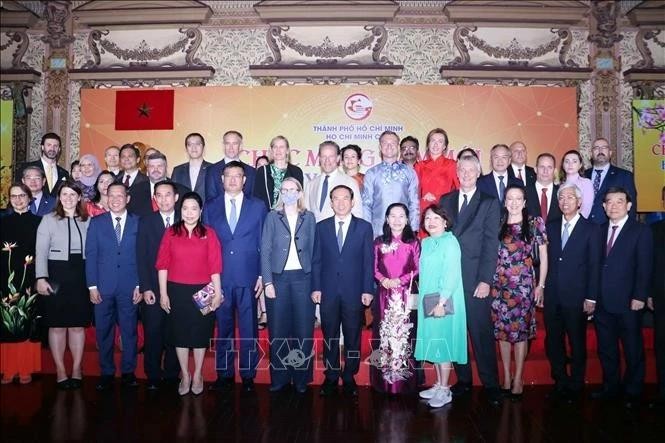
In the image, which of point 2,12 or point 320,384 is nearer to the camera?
point 320,384

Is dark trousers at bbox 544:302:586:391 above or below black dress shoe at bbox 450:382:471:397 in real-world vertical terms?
above

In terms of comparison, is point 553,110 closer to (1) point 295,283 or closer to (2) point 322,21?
(2) point 322,21

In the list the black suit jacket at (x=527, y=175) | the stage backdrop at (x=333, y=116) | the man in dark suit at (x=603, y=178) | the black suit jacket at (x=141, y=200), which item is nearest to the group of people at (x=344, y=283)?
the black suit jacket at (x=141, y=200)

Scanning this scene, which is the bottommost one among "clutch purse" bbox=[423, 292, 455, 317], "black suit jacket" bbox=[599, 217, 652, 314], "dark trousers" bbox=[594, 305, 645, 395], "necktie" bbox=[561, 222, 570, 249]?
"dark trousers" bbox=[594, 305, 645, 395]

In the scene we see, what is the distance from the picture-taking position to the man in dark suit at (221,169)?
466 cm

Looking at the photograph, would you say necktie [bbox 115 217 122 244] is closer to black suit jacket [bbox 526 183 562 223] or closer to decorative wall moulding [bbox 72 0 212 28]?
black suit jacket [bbox 526 183 562 223]

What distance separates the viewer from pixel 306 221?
3949mm

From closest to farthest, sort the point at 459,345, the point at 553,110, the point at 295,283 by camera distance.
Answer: the point at 459,345 → the point at 295,283 → the point at 553,110

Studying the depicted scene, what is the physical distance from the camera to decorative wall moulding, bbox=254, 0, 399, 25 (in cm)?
685

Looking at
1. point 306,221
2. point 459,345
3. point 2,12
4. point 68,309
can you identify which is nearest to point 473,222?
point 459,345

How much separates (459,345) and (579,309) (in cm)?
91

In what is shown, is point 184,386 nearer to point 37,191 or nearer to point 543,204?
point 37,191

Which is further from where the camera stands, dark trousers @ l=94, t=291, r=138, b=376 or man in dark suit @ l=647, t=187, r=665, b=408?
dark trousers @ l=94, t=291, r=138, b=376

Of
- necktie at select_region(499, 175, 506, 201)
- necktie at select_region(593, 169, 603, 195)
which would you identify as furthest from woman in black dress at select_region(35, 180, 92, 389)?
necktie at select_region(593, 169, 603, 195)
